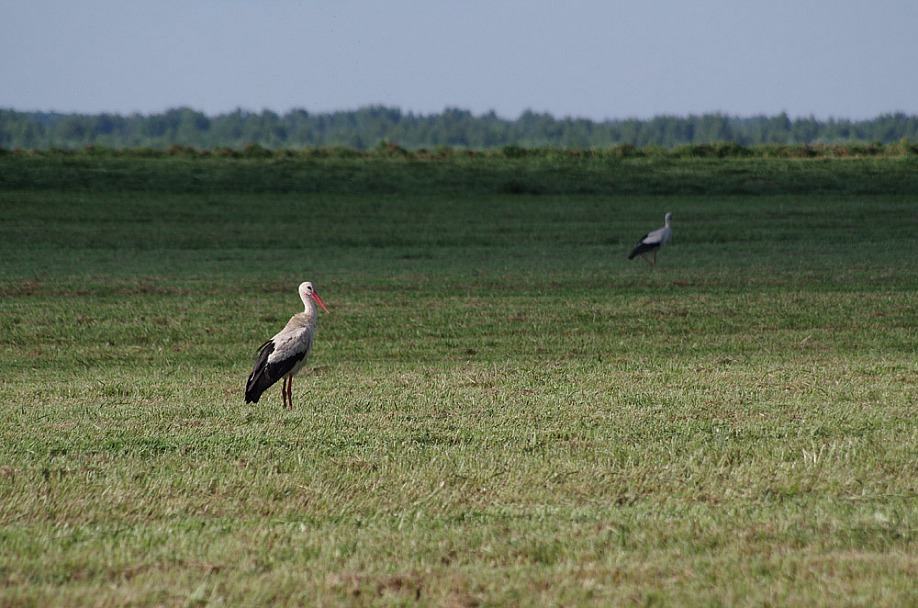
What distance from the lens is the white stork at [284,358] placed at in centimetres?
1023

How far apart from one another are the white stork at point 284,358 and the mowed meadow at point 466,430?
273 millimetres

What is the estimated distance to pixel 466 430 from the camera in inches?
342

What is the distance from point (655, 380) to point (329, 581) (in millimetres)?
7116

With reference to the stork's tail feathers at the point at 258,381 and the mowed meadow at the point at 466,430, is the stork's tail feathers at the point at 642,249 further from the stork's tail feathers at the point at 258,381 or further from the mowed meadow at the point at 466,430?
the stork's tail feathers at the point at 258,381

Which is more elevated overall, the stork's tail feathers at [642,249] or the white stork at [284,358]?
the white stork at [284,358]

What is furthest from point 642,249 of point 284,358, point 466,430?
point 466,430

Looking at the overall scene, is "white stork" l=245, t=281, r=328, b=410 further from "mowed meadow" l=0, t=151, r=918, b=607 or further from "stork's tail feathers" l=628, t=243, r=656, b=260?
"stork's tail feathers" l=628, t=243, r=656, b=260

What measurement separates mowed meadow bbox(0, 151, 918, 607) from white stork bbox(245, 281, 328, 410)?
0.90ft

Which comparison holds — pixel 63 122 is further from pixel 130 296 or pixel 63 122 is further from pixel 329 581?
pixel 329 581

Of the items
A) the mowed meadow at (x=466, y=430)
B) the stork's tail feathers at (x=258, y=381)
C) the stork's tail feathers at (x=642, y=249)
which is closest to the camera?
the mowed meadow at (x=466, y=430)

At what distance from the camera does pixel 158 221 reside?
1383 inches

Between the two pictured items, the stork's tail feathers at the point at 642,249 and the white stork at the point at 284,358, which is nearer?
the white stork at the point at 284,358

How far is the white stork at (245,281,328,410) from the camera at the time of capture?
33.6 ft

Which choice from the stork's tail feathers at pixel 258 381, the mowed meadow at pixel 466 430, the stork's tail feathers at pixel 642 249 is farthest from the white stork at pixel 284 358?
the stork's tail feathers at pixel 642 249
